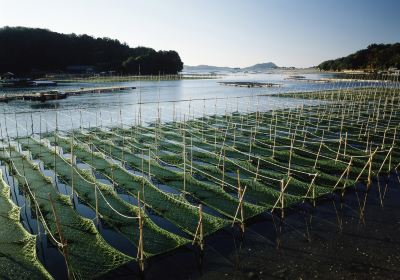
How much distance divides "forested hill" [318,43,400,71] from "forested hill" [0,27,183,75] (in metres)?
66.1

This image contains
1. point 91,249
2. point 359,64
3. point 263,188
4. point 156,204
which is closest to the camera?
point 91,249

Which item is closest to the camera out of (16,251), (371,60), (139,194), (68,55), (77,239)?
(16,251)

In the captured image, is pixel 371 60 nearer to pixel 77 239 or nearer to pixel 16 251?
pixel 77 239

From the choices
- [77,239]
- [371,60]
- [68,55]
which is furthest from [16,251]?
[371,60]

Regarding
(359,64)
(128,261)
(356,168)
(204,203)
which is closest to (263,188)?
(204,203)

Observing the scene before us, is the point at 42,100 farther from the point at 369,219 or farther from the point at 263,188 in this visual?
the point at 369,219

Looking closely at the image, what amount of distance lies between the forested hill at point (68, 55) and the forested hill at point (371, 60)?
217 feet

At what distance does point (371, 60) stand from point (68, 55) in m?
110

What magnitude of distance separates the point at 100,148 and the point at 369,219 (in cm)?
1473

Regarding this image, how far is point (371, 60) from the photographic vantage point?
114 meters

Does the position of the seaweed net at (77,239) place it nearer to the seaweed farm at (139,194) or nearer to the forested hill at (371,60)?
the seaweed farm at (139,194)

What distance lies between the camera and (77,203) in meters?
12.2

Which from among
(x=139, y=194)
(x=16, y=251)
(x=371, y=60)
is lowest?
(x=16, y=251)

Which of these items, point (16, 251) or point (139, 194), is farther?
point (139, 194)
